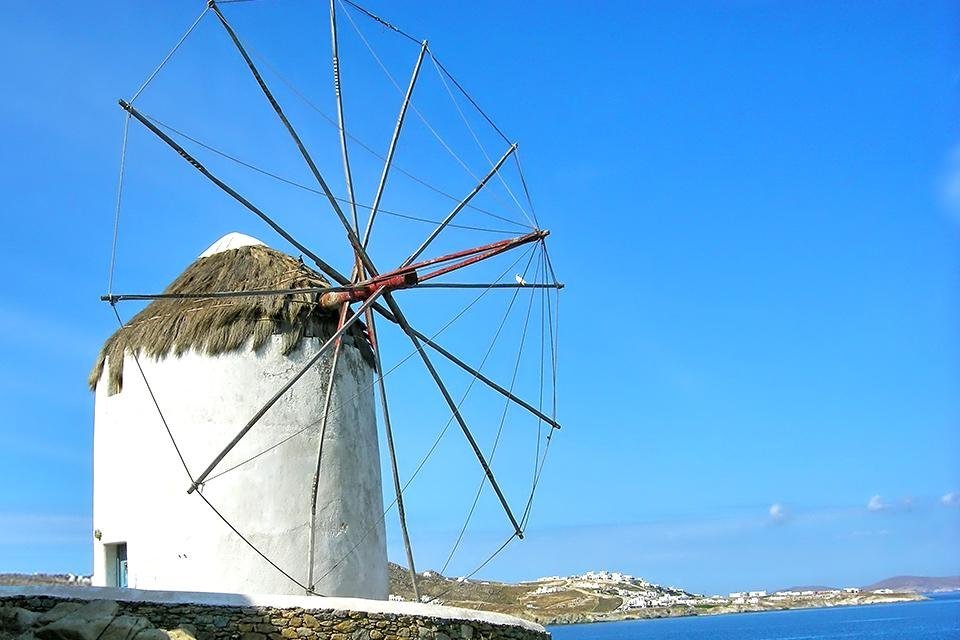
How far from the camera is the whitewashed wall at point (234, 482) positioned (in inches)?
502

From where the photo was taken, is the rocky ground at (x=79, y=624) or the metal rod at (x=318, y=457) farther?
the metal rod at (x=318, y=457)

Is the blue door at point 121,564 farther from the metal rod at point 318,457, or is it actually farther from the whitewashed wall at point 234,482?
the metal rod at point 318,457

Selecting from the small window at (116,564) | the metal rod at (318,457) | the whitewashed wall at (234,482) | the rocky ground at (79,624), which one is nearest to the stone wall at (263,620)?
the rocky ground at (79,624)

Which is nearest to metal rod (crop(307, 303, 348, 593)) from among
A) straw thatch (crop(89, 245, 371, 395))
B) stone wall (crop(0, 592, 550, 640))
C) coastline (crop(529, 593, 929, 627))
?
straw thatch (crop(89, 245, 371, 395))

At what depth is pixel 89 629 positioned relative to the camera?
9.53m

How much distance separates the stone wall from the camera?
391 inches

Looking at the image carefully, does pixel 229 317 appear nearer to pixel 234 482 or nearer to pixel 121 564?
pixel 234 482

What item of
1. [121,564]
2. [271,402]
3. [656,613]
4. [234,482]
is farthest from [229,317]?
[656,613]

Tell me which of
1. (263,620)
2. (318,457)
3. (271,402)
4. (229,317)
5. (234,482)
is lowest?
(263,620)

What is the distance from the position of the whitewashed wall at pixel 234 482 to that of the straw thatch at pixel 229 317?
0.17m

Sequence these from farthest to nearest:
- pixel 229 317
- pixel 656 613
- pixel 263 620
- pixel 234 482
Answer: pixel 656 613
pixel 229 317
pixel 234 482
pixel 263 620

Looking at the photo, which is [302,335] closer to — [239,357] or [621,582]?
[239,357]

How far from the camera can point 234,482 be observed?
42.0ft

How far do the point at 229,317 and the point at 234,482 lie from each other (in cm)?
205
